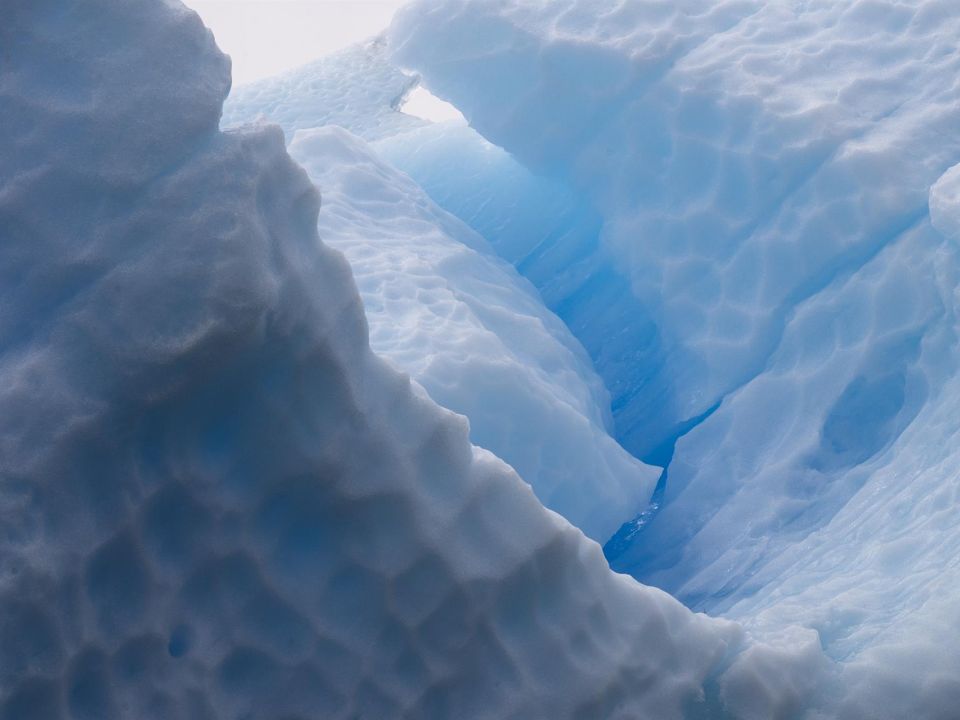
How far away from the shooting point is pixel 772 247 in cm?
265

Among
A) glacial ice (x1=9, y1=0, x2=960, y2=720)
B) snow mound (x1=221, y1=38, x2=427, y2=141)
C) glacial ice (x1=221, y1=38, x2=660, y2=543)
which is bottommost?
snow mound (x1=221, y1=38, x2=427, y2=141)

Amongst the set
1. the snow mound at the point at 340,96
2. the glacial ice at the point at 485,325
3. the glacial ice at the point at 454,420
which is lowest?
the snow mound at the point at 340,96

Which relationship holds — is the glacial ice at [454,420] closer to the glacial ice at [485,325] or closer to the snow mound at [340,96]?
the glacial ice at [485,325]

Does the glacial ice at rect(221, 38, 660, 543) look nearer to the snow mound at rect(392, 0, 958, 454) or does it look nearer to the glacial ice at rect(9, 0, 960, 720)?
the glacial ice at rect(9, 0, 960, 720)

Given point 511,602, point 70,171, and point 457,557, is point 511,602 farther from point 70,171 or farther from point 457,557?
point 70,171

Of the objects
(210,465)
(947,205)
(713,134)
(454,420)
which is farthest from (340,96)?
(210,465)

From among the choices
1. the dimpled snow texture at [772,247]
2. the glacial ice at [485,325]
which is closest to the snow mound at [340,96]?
the glacial ice at [485,325]

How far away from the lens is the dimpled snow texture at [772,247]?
2.14 metres

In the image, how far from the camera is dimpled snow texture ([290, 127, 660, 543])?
225cm

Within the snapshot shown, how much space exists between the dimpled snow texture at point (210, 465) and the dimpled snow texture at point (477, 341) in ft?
1.71

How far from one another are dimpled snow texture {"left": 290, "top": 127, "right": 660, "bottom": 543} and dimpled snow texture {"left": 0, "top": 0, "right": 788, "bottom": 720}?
522 mm

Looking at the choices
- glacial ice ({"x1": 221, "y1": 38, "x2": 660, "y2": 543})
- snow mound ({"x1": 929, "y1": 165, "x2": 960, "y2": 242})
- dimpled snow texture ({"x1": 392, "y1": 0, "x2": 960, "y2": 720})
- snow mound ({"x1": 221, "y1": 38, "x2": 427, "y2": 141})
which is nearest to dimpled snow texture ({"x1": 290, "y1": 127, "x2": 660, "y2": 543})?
glacial ice ({"x1": 221, "y1": 38, "x2": 660, "y2": 543})

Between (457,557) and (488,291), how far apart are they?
1.42 metres

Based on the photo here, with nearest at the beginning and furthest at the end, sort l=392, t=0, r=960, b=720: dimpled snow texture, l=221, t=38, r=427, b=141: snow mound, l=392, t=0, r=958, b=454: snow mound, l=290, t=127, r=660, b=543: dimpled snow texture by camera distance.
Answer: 1. l=392, t=0, r=960, b=720: dimpled snow texture
2. l=290, t=127, r=660, b=543: dimpled snow texture
3. l=392, t=0, r=958, b=454: snow mound
4. l=221, t=38, r=427, b=141: snow mound
